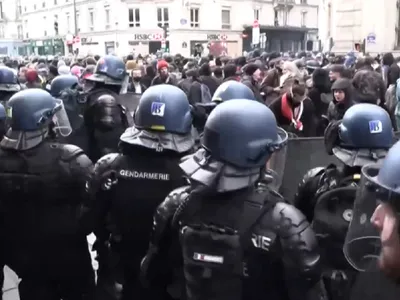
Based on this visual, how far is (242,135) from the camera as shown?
216 centimetres

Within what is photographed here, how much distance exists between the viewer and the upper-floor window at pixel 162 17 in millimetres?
43088

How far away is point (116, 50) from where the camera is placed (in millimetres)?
43844

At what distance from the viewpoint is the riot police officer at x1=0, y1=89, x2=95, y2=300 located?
120 inches

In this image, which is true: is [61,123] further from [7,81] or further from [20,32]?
[20,32]

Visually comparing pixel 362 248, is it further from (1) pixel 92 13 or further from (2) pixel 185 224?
(1) pixel 92 13

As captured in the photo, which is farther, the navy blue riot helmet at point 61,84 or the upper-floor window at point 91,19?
the upper-floor window at point 91,19

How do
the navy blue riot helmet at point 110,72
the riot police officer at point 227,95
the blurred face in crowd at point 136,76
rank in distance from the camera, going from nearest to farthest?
the riot police officer at point 227,95 < the navy blue riot helmet at point 110,72 < the blurred face in crowd at point 136,76

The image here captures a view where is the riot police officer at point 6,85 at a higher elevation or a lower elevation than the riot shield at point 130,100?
higher

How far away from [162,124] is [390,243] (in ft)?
5.69

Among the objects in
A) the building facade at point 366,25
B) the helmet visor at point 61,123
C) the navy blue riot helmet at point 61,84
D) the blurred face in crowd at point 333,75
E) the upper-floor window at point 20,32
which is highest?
the upper-floor window at point 20,32

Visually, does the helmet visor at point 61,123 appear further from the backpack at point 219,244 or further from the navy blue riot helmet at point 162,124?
the backpack at point 219,244

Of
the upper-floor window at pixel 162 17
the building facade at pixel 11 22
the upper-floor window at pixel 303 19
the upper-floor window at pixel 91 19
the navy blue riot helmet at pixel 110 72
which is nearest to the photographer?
the navy blue riot helmet at pixel 110 72

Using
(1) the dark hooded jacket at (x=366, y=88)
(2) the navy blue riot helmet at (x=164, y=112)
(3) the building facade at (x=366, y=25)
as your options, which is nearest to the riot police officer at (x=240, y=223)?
(2) the navy blue riot helmet at (x=164, y=112)

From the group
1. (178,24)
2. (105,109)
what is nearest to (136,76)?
(105,109)
